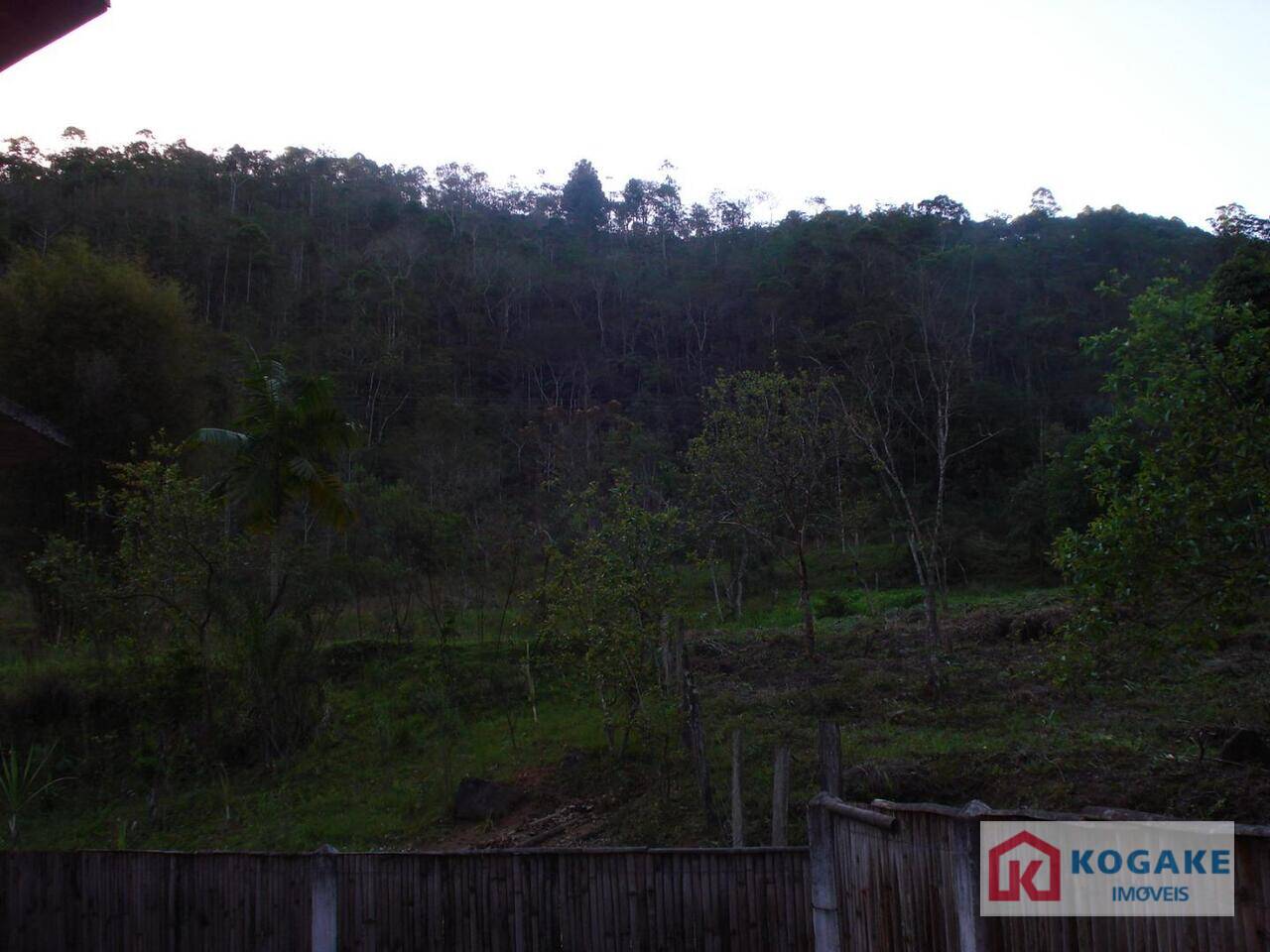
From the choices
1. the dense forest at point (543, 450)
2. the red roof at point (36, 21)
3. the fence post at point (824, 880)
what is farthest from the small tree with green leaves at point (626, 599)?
the red roof at point (36, 21)

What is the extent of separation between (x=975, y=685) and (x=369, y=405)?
31574 mm

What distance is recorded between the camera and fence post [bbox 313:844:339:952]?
21.4 feet

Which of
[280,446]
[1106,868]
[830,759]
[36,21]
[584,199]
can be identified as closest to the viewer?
[36,21]

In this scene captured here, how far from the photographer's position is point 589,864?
629 centimetres

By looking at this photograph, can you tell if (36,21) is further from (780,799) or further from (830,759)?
(780,799)

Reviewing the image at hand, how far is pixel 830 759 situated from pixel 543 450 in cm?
2984

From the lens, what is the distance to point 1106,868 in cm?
343

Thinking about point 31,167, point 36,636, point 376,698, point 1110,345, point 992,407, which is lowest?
point 376,698

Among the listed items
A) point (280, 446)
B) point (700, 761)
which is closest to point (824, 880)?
point (700, 761)

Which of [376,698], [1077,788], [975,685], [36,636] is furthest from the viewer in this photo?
[36,636]

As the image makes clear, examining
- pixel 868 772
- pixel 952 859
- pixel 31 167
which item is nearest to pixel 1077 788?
pixel 868 772

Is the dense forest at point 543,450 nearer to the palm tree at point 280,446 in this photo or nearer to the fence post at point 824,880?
the palm tree at point 280,446

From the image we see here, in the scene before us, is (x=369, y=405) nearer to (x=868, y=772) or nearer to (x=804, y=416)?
(x=804, y=416)

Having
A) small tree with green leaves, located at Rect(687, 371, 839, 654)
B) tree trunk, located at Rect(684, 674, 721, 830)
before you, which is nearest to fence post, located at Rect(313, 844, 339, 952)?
tree trunk, located at Rect(684, 674, 721, 830)
